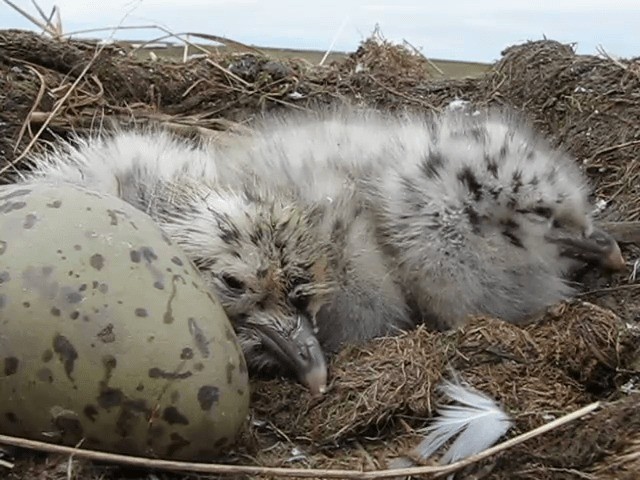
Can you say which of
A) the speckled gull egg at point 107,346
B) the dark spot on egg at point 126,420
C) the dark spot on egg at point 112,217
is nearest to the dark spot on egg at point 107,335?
the speckled gull egg at point 107,346

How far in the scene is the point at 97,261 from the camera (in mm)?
1725

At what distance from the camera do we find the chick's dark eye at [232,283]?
208 cm

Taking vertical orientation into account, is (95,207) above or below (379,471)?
above

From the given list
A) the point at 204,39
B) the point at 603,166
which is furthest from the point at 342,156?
the point at 204,39

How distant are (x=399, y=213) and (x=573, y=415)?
30.1 inches

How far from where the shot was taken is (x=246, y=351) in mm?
2109

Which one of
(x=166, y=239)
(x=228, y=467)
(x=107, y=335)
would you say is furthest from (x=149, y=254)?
(x=228, y=467)

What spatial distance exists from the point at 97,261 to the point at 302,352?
0.49 m

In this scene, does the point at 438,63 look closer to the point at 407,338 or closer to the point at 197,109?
the point at 197,109

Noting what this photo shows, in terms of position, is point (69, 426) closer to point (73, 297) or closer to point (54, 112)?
point (73, 297)

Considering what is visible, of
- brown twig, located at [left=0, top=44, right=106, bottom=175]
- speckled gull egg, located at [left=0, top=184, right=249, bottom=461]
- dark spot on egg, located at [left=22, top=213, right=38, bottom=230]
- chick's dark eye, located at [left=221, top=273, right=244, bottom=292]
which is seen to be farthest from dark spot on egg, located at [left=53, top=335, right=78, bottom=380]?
brown twig, located at [left=0, top=44, right=106, bottom=175]

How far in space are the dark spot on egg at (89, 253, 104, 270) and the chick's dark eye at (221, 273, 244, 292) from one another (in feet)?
1.28

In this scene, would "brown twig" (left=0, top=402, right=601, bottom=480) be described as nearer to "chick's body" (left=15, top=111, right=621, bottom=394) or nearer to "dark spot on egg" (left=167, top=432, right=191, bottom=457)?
"dark spot on egg" (left=167, top=432, right=191, bottom=457)

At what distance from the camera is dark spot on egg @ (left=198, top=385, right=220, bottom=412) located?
1688mm
